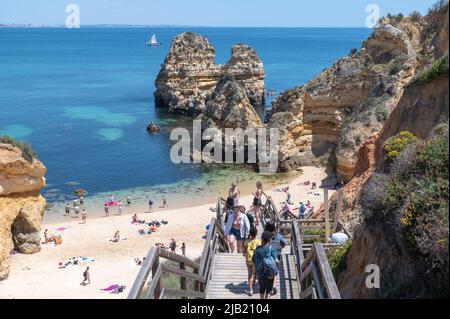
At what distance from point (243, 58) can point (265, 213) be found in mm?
Result: 52873

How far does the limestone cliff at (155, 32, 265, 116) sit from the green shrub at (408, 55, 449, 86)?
2134 inches

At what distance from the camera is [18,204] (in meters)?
24.5

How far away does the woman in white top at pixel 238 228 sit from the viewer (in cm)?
1139

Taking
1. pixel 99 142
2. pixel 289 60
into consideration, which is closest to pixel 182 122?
pixel 99 142

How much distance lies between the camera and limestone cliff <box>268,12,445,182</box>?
31219 mm

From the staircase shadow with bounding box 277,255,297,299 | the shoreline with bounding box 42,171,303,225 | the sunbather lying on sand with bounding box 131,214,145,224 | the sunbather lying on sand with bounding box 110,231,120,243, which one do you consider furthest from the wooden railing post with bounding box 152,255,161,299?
the shoreline with bounding box 42,171,303,225

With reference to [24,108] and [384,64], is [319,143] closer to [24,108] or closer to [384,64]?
[384,64]

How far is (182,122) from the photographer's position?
60.3 metres

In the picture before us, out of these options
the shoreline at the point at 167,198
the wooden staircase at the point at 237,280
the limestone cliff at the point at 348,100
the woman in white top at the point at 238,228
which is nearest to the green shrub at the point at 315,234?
the woman in white top at the point at 238,228

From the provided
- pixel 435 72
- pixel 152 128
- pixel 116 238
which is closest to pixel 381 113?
pixel 116 238

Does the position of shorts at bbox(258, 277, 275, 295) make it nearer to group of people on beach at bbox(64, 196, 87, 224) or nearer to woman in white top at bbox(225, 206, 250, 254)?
woman in white top at bbox(225, 206, 250, 254)

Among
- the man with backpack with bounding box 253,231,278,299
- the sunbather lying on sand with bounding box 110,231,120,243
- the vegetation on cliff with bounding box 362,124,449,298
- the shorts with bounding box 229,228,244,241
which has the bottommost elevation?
the sunbather lying on sand with bounding box 110,231,120,243

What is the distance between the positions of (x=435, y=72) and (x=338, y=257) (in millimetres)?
4437

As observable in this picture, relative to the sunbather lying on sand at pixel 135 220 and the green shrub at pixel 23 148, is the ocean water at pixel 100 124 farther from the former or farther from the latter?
the green shrub at pixel 23 148
